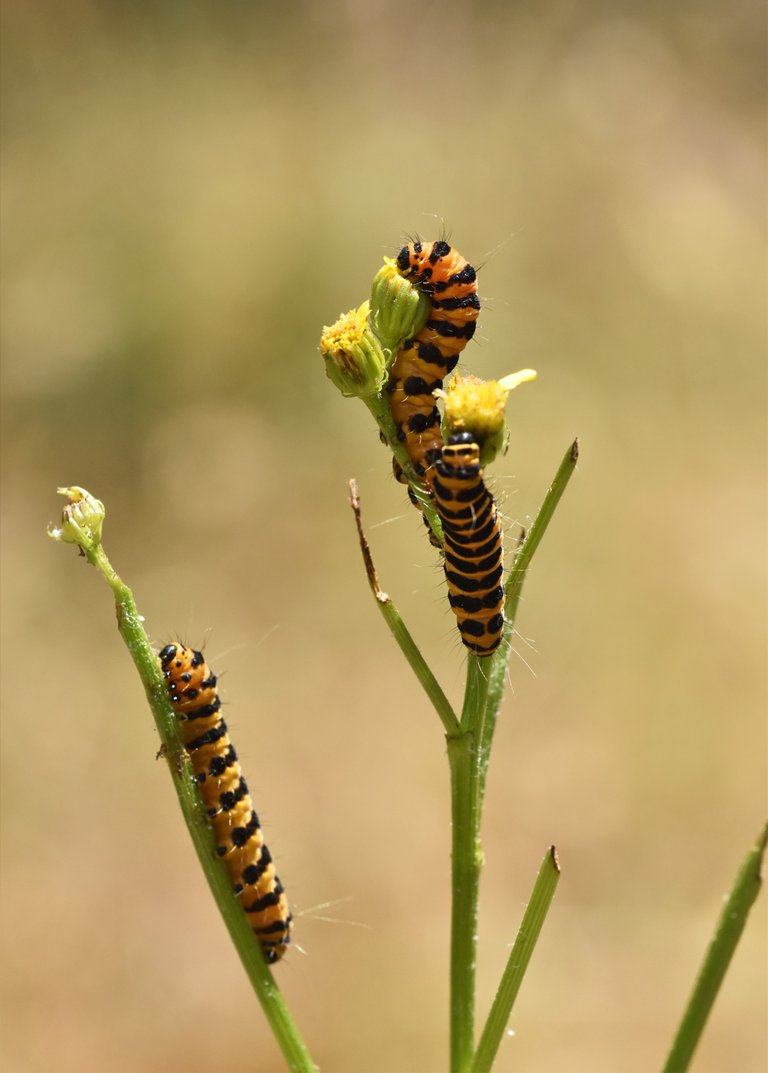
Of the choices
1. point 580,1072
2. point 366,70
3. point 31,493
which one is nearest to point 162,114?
point 366,70

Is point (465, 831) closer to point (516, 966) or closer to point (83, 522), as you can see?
point (516, 966)

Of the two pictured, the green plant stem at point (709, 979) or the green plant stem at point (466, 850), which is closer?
the green plant stem at point (709, 979)

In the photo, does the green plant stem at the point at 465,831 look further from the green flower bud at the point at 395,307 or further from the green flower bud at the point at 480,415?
the green flower bud at the point at 395,307

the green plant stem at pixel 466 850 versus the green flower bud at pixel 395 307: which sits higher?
the green flower bud at pixel 395 307

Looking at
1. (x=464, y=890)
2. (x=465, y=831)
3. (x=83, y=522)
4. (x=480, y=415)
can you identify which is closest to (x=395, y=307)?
(x=480, y=415)

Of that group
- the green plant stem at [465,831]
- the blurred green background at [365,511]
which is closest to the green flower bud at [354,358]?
the green plant stem at [465,831]

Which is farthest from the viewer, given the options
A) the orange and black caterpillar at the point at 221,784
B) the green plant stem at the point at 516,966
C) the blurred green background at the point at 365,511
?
the blurred green background at the point at 365,511

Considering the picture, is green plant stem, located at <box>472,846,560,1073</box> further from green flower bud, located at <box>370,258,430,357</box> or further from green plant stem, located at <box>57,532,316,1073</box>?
green flower bud, located at <box>370,258,430,357</box>
